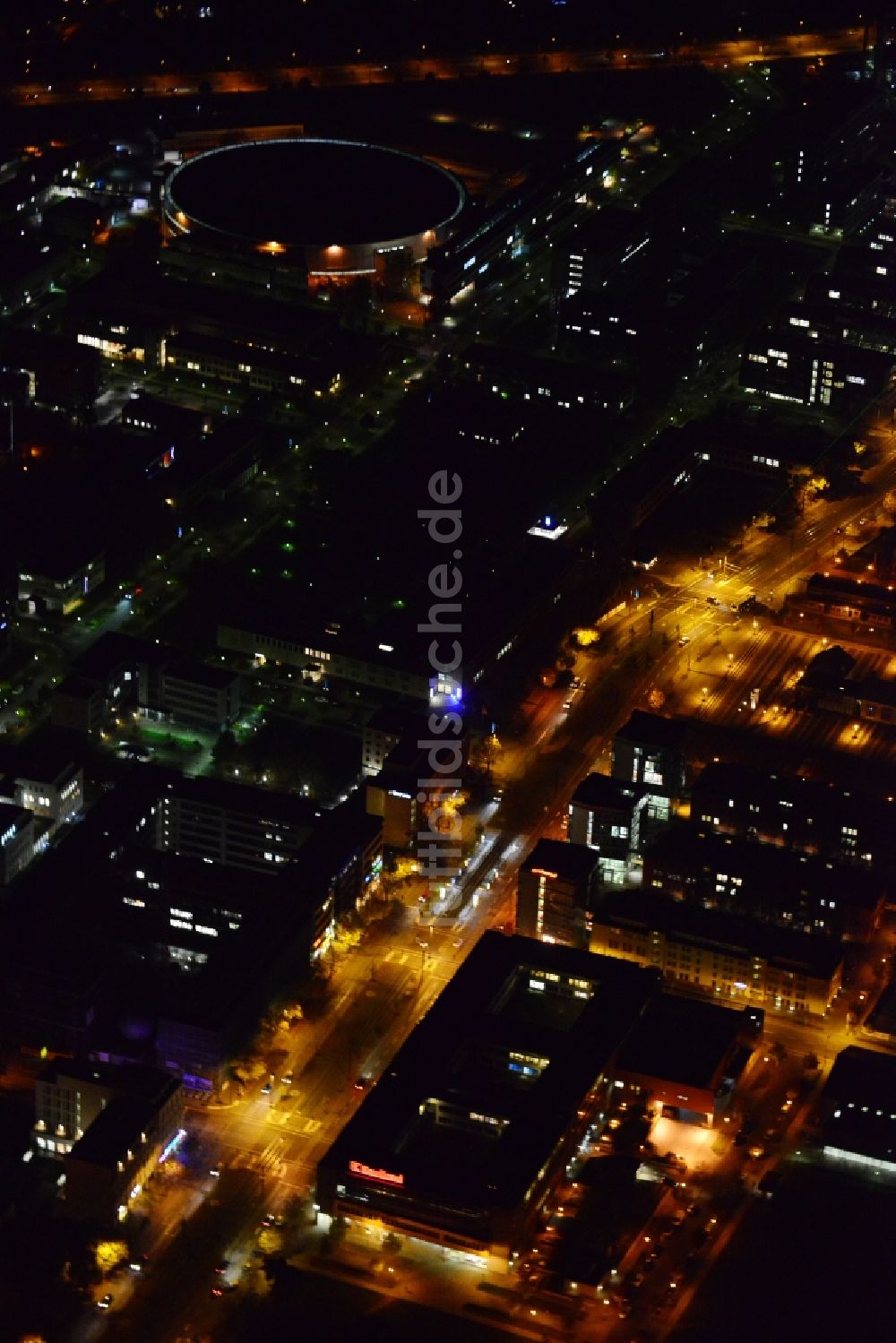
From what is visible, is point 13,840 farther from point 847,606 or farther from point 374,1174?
point 847,606

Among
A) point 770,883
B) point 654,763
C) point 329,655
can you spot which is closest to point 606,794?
point 654,763

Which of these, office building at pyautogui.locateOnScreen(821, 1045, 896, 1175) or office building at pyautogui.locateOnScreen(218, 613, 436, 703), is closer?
office building at pyautogui.locateOnScreen(821, 1045, 896, 1175)

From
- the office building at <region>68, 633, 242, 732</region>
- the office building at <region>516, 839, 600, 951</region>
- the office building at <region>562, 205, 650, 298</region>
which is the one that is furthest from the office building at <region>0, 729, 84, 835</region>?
the office building at <region>562, 205, 650, 298</region>

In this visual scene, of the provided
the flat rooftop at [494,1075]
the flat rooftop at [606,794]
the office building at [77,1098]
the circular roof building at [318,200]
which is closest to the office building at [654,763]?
the flat rooftop at [606,794]

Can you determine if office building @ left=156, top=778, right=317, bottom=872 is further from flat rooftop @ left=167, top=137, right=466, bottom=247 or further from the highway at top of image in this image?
the highway at top of image

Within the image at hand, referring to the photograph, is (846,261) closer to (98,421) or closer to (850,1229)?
(98,421)
